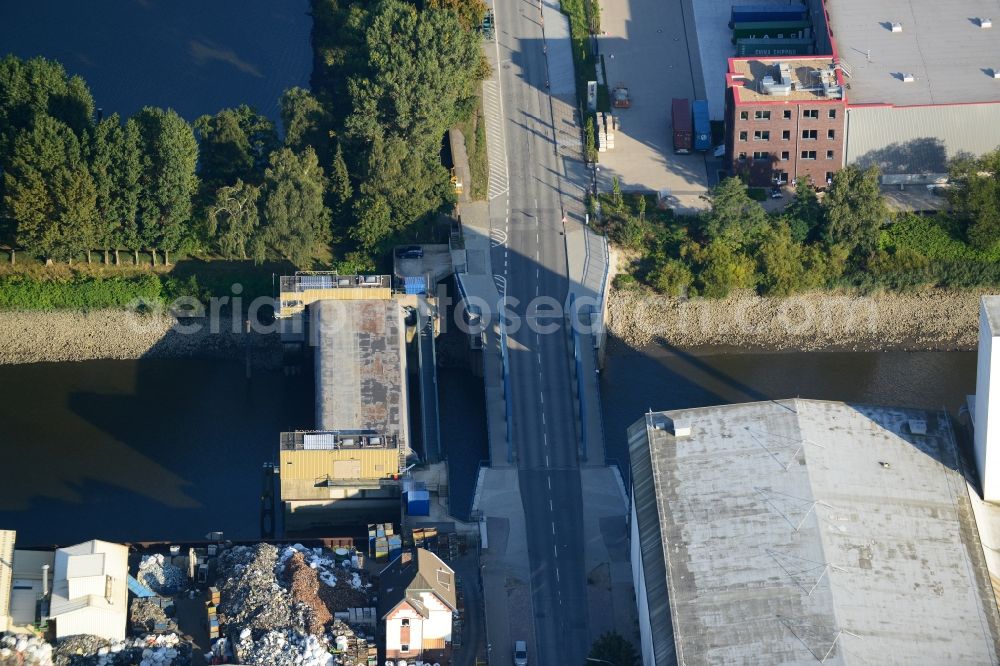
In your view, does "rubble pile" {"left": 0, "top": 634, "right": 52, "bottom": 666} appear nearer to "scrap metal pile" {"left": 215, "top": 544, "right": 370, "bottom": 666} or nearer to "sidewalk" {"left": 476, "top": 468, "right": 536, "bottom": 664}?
"scrap metal pile" {"left": 215, "top": 544, "right": 370, "bottom": 666}

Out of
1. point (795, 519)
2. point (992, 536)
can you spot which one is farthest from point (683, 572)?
point (992, 536)

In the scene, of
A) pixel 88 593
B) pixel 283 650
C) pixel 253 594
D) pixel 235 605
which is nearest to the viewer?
pixel 283 650

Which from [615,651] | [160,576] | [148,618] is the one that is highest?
[160,576]

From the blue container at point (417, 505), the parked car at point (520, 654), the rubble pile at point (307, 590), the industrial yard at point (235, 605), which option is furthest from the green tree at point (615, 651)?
the blue container at point (417, 505)

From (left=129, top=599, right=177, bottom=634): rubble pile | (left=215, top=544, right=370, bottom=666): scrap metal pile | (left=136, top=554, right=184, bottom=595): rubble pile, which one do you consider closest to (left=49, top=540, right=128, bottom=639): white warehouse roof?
(left=129, top=599, right=177, bottom=634): rubble pile

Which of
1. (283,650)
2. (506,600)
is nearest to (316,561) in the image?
(283,650)

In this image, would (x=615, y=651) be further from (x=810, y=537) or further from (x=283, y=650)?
(x=283, y=650)

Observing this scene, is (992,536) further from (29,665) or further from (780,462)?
(29,665)
